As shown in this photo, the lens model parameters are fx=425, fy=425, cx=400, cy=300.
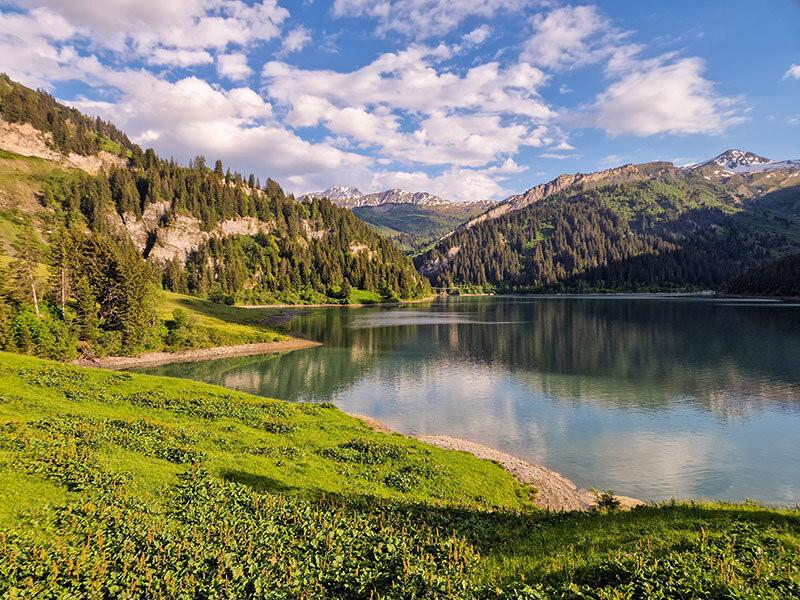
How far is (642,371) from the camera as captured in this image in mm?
79062

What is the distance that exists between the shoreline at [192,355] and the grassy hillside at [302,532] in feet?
203

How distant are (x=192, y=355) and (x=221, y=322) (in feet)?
107

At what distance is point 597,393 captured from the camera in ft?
214

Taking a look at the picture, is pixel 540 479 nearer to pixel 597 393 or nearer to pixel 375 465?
pixel 375 465

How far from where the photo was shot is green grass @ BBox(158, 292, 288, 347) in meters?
112

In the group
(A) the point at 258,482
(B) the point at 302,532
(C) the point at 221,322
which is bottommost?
(A) the point at 258,482

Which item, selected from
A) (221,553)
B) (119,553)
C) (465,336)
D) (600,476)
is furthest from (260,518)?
(465,336)

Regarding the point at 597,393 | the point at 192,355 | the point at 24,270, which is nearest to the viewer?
the point at 597,393

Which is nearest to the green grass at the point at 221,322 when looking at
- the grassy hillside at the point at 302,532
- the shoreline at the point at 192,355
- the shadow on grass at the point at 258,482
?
the shoreline at the point at 192,355

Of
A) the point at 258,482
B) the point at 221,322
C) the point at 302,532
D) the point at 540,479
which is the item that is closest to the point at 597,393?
the point at 540,479

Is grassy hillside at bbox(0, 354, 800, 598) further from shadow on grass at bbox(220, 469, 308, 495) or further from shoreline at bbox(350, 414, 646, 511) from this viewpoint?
shoreline at bbox(350, 414, 646, 511)

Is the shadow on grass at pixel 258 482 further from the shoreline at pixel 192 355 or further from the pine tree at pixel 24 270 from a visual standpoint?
the pine tree at pixel 24 270

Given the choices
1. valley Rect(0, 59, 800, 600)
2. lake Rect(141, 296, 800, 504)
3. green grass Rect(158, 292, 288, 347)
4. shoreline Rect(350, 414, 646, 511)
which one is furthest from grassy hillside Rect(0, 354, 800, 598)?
green grass Rect(158, 292, 288, 347)

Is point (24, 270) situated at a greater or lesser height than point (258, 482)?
greater
